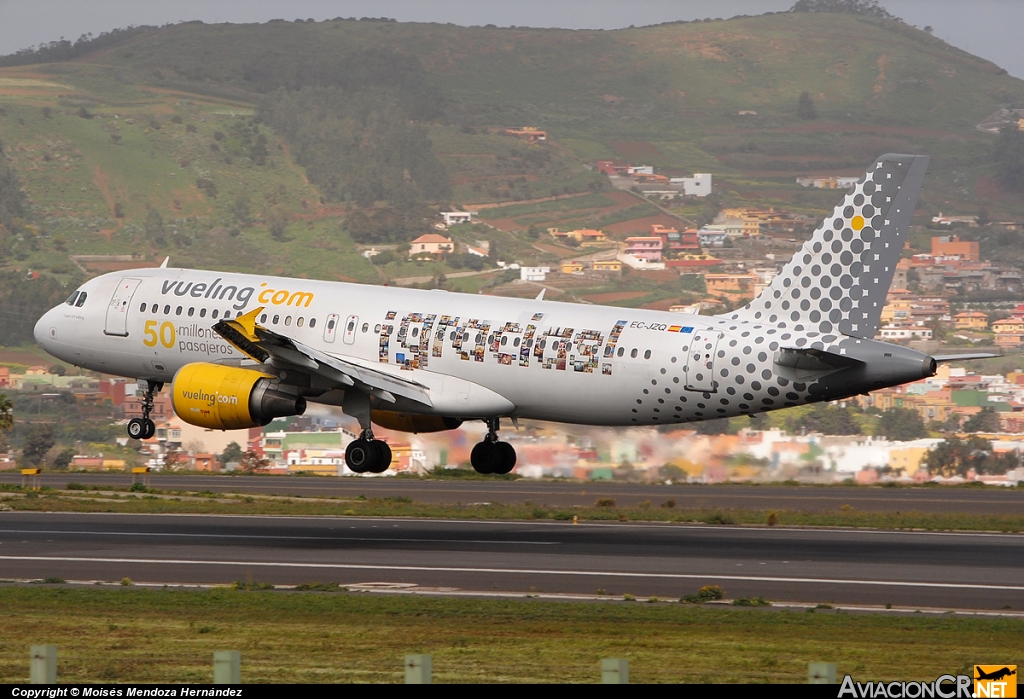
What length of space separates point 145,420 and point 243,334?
9975 millimetres

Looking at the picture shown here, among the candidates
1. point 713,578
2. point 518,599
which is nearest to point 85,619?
point 518,599

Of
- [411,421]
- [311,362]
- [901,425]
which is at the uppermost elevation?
[901,425]

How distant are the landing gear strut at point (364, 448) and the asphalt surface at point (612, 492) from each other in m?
13.0

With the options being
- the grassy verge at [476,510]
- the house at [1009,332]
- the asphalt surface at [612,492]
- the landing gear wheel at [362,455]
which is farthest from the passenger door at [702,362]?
the house at [1009,332]

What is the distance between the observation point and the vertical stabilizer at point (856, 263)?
129ft

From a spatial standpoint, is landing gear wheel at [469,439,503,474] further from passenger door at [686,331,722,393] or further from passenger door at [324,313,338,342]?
passenger door at [686,331,722,393]

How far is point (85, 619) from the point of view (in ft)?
83.2

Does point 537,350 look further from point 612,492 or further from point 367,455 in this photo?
point 612,492

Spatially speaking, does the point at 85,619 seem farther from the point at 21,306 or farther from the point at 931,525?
the point at 21,306

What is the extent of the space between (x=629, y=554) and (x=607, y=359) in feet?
21.3

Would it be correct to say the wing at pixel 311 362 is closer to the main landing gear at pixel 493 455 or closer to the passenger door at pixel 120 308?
the main landing gear at pixel 493 455

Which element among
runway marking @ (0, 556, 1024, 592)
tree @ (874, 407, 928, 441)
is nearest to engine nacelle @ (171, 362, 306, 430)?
runway marking @ (0, 556, 1024, 592)

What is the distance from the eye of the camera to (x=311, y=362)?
1613 inches

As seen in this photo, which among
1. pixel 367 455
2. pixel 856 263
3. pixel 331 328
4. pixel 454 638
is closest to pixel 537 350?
pixel 367 455
